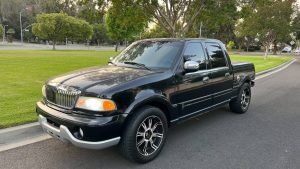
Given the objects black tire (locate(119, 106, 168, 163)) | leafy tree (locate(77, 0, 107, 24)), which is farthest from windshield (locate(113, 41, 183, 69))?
leafy tree (locate(77, 0, 107, 24))

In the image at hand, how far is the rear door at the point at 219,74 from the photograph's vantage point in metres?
5.13

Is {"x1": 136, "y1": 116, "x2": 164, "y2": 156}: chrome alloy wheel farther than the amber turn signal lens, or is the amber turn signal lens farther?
{"x1": 136, "y1": 116, "x2": 164, "y2": 156}: chrome alloy wheel

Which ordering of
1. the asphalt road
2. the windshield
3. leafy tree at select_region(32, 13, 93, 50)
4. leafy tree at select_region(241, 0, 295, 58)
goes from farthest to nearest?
leafy tree at select_region(32, 13, 93, 50)
leafy tree at select_region(241, 0, 295, 58)
the windshield
the asphalt road

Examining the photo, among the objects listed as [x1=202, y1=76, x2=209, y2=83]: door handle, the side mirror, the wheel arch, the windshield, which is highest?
the windshield

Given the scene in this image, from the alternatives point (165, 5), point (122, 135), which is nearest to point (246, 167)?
point (122, 135)

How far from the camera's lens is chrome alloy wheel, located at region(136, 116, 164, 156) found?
3730mm

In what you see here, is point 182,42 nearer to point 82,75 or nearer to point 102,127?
point 82,75

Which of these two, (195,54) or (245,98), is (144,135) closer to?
(195,54)

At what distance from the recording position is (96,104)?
329 centimetres

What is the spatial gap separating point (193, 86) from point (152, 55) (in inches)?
34.6

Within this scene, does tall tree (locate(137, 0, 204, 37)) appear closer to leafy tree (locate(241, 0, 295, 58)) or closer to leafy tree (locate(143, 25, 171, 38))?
leafy tree (locate(241, 0, 295, 58))

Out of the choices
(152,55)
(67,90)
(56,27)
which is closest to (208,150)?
(152,55)

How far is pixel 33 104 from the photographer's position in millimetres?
6074

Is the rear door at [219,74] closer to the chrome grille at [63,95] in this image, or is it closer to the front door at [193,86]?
the front door at [193,86]
